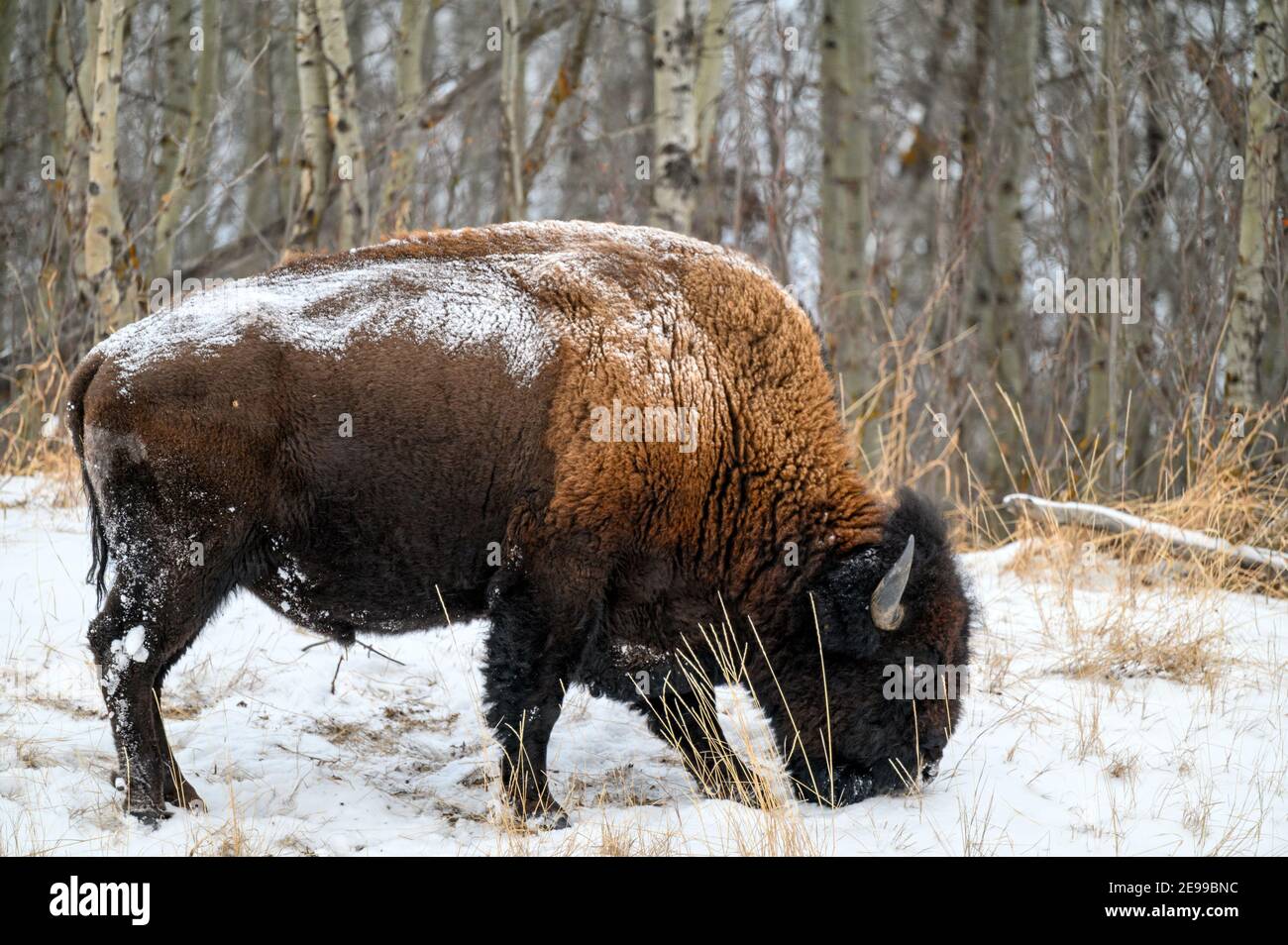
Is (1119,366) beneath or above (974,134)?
beneath

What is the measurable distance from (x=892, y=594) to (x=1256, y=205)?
18.5 ft

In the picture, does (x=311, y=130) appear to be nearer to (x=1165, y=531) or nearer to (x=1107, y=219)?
(x=1107, y=219)

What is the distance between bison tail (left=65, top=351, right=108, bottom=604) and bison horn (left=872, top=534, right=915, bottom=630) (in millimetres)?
2832

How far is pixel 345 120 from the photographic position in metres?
8.96

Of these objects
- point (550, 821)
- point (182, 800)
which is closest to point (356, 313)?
point (182, 800)

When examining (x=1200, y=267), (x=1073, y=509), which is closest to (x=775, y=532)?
(x=1073, y=509)

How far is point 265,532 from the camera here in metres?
4.27

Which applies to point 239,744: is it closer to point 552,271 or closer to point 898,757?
point 552,271

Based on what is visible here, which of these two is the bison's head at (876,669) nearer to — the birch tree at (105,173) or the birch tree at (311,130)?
the birch tree at (105,173)

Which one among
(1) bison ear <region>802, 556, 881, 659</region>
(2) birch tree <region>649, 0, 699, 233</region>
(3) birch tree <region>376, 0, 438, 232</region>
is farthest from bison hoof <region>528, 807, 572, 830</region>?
(3) birch tree <region>376, 0, 438, 232</region>

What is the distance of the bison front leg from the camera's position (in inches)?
172

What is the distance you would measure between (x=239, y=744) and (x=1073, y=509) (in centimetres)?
488

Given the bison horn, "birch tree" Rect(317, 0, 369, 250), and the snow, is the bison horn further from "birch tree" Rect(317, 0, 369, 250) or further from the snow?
"birch tree" Rect(317, 0, 369, 250)

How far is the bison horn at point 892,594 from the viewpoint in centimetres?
414
